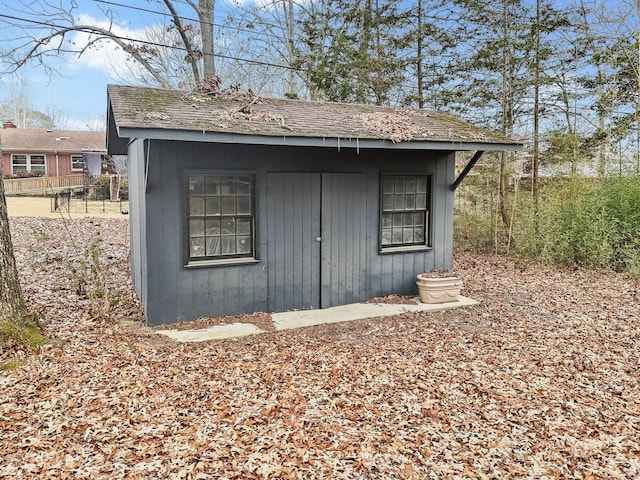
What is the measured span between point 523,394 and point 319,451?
1.83 meters

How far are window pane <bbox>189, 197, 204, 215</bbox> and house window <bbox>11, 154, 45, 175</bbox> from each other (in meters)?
26.3

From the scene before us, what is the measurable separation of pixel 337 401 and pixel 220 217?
2.95 m

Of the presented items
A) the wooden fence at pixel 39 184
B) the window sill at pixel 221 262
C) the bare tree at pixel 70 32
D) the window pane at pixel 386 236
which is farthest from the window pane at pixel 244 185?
the wooden fence at pixel 39 184

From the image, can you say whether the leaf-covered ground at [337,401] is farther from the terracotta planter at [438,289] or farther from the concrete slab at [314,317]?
the terracotta planter at [438,289]

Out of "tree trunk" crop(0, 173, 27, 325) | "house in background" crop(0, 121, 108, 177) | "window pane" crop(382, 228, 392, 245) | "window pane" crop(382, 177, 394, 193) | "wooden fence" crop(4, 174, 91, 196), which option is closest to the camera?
"tree trunk" crop(0, 173, 27, 325)

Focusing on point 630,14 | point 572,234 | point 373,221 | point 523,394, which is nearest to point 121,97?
point 373,221

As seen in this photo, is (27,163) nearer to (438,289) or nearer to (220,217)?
(220,217)

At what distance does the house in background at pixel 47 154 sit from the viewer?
26297 mm

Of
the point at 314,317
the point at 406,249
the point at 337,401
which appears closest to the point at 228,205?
the point at 314,317

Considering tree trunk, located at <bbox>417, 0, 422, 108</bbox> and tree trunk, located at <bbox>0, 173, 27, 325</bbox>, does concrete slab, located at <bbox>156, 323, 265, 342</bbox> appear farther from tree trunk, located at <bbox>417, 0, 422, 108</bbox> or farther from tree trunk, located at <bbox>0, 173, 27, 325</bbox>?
tree trunk, located at <bbox>417, 0, 422, 108</bbox>

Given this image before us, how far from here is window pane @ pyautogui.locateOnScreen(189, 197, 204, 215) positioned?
535 cm

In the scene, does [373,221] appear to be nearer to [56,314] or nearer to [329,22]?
[56,314]

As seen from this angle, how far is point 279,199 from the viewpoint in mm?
5785

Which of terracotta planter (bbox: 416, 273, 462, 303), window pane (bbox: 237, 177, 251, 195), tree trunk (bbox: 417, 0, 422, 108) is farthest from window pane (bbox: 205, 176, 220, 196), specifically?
tree trunk (bbox: 417, 0, 422, 108)
